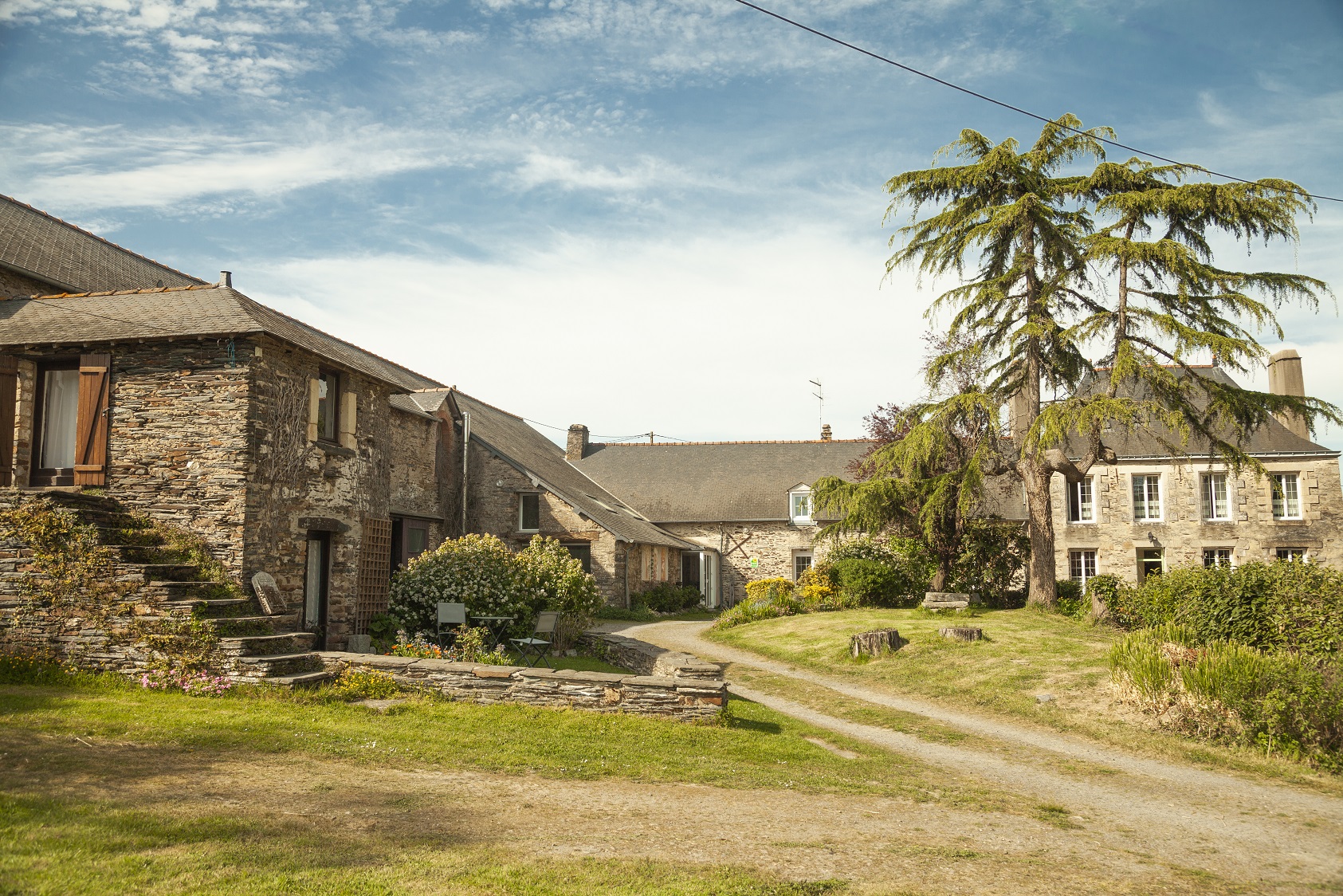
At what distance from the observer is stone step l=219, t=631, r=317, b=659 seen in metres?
9.94

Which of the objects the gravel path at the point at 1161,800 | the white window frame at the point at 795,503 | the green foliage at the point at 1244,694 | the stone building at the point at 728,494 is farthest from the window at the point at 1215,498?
the gravel path at the point at 1161,800

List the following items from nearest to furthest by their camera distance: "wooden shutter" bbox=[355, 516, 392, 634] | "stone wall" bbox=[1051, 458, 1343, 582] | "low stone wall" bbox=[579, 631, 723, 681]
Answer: "low stone wall" bbox=[579, 631, 723, 681], "wooden shutter" bbox=[355, 516, 392, 634], "stone wall" bbox=[1051, 458, 1343, 582]

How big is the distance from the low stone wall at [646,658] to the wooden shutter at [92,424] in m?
8.21

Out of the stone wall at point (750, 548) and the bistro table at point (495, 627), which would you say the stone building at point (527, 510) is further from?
the bistro table at point (495, 627)

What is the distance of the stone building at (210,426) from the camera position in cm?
1211

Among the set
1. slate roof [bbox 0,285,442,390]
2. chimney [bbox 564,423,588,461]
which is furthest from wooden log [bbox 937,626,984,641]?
chimney [bbox 564,423,588,461]

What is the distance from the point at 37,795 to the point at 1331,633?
13628 millimetres

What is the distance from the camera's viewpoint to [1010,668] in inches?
537

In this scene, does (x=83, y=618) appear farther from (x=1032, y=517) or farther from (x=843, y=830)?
(x=1032, y=517)

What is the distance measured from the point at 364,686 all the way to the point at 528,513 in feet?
52.5

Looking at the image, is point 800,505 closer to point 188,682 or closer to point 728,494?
point 728,494

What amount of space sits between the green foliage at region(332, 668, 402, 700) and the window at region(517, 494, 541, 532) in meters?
15.5

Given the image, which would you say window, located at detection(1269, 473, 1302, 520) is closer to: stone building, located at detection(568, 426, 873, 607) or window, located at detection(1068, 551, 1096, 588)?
window, located at detection(1068, 551, 1096, 588)

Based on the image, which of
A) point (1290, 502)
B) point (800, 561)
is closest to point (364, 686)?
point (800, 561)
